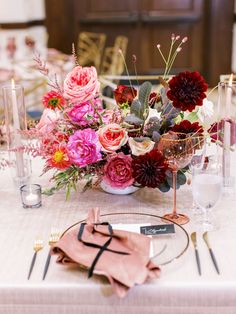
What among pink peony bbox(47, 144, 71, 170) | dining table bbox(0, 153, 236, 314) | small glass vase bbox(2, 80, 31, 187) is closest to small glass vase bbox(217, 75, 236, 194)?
dining table bbox(0, 153, 236, 314)

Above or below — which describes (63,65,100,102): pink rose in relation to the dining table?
above

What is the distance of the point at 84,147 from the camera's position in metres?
1.27

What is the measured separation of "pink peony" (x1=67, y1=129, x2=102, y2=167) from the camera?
1.28 m

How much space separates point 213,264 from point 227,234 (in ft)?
0.50

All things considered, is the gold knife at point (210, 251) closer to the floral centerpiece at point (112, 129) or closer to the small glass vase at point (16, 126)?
the floral centerpiece at point (112, 129)

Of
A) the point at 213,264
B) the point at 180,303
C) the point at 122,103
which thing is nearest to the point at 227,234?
the point at 213,264

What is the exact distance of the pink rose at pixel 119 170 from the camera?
1292mm

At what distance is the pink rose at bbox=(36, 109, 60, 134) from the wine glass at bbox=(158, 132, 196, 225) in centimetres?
31

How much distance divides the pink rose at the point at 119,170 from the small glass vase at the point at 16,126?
0.32m

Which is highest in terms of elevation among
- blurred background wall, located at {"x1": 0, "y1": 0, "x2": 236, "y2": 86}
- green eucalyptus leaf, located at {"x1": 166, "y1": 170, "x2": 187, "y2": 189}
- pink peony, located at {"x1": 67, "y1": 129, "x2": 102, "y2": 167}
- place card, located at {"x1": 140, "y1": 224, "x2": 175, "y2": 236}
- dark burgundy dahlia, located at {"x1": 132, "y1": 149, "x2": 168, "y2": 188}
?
blurred background wall, located at {"x1": 0, "y1": 0, "x2": 236, "y2": 86}

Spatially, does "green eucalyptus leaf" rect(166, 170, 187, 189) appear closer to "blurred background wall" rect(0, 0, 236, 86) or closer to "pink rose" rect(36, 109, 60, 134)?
"pink rose" rect(36, 109, 60, 134)

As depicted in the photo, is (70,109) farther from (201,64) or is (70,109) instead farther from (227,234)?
(201,64)

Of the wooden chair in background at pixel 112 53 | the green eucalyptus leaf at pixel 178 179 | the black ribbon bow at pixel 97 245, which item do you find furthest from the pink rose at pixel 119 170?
the wooden chair in background at pixel 112 53

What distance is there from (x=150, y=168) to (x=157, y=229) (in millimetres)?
162
